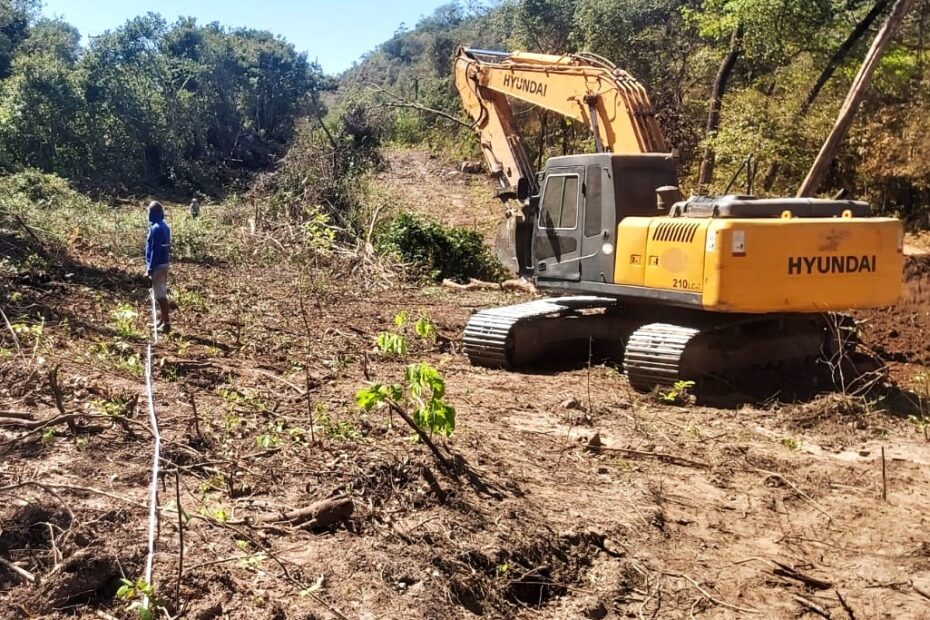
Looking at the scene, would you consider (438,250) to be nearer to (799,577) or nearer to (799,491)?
(799,491)

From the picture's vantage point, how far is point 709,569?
4512mm

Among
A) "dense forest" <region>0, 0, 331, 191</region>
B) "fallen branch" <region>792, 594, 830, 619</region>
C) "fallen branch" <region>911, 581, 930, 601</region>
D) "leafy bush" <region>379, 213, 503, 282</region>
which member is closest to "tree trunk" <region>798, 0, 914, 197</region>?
"leafy bush" <region>379, 213, 503, 282</region>

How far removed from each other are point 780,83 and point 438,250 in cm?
877

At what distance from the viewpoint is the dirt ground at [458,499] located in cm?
373

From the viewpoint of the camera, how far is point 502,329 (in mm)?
9148

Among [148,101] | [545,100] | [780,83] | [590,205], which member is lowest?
[590,205]

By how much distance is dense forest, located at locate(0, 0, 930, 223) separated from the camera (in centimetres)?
1792

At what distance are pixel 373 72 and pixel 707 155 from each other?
2360 inches

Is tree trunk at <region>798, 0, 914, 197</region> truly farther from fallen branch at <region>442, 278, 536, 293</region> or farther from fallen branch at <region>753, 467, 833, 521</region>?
fallen branch at <region>753, 467, 833, 521</region>

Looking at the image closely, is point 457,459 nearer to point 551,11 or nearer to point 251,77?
point 551,11

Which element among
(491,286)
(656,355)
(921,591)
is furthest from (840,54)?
(921,591)

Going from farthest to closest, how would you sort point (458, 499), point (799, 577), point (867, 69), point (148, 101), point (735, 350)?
point (148, 101) < point (867, 69) < point (735, 350) < point (458, 499) < point (799, 577)

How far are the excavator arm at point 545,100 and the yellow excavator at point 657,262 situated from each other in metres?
0.02

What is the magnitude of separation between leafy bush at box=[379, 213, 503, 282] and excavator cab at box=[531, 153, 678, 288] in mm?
6006
